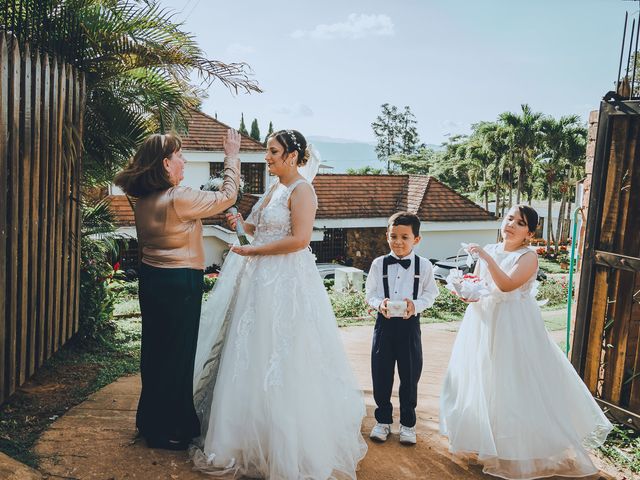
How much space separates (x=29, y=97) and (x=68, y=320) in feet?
6.95

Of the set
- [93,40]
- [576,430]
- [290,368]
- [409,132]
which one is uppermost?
[409,132]

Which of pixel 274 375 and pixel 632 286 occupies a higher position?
pixel 632 286

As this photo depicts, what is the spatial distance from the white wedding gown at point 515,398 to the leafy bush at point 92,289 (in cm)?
422

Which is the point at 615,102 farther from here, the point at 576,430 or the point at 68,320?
the point at 68,320

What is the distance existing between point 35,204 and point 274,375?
2061mm

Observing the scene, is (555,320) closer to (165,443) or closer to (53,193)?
(165,443)

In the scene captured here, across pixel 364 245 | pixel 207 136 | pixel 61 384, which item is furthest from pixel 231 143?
pixel 364 245

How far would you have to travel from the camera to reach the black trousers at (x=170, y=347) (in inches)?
138

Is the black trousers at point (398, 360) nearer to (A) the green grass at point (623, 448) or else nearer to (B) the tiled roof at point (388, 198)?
(A) the green grass at point (623, 448)

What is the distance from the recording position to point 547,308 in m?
13.8

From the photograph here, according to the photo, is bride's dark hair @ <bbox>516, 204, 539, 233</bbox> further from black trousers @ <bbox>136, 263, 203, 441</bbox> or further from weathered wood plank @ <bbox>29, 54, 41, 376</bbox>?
weathered wood plank @ <bbox>29, 54, 41, 376</bbox>

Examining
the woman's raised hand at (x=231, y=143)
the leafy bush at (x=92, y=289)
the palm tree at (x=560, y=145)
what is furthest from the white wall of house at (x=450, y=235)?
the woman's raised hand at (x=231, y=143)

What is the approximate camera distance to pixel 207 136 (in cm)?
2384

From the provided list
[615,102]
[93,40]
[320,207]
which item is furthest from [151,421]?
[320,207]
